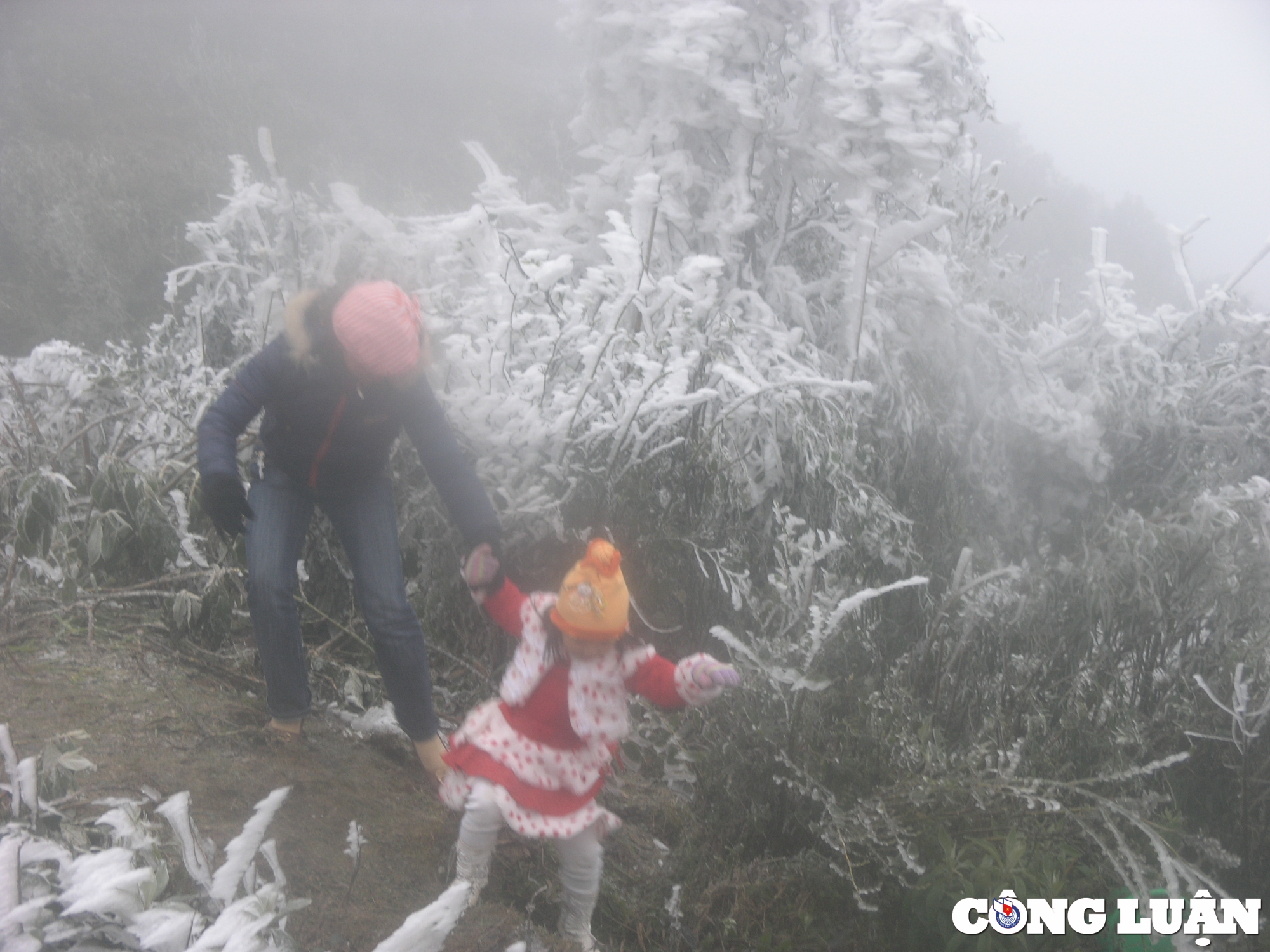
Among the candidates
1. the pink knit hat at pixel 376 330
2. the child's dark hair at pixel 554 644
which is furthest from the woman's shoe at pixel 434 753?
the pink knit hat at pixel 376 330

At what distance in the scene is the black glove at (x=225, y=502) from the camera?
1.89 metres

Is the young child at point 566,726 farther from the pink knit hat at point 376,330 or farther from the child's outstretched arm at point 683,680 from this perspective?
the pink knit hat at point 376,330

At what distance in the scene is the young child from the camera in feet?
5.60

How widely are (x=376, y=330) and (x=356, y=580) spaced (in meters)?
0.74

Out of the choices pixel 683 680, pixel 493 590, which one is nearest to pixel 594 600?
pixel 683 680

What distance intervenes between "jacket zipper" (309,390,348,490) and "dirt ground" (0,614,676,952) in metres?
0.80

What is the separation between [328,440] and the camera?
2062 millimetres

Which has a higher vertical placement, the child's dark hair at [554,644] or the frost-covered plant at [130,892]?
the child's dark hair at [554,644]

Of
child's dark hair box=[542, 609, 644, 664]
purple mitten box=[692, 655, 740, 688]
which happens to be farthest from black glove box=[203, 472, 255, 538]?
purple mitten box=[692, 655, 740, 688]

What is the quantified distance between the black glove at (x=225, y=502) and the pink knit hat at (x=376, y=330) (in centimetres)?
42

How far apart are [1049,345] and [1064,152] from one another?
3782 centimetres

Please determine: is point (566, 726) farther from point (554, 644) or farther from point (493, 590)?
point (493, 590)

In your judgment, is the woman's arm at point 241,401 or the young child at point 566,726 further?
the woman's arm at point 241,401

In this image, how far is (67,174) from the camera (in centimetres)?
1526
